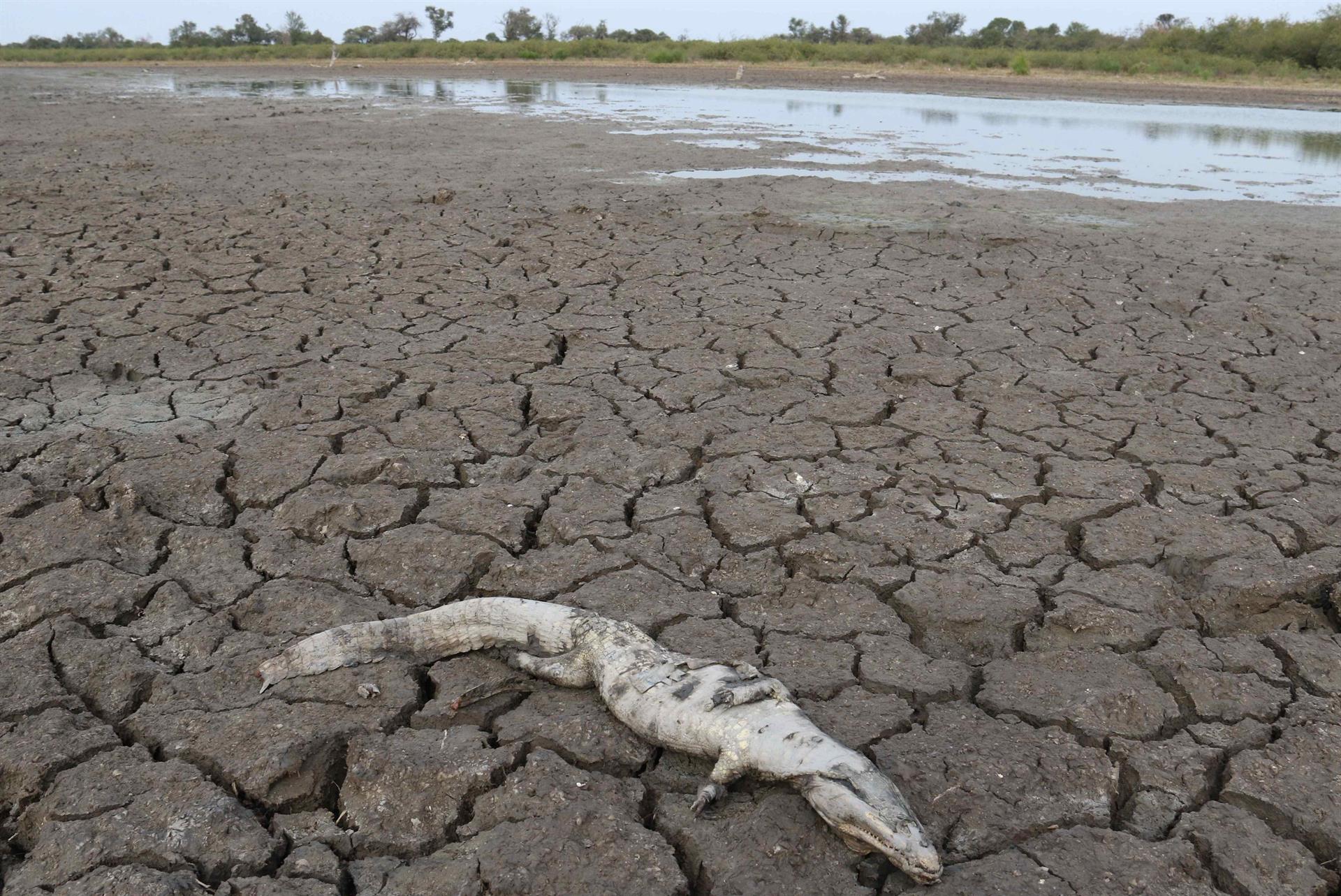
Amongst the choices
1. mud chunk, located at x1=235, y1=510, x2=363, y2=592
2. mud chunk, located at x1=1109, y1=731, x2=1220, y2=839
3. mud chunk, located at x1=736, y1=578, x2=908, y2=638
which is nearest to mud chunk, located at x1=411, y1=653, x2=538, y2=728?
mud chunk, located at x1=235, y1=510, x2=363, y2=592

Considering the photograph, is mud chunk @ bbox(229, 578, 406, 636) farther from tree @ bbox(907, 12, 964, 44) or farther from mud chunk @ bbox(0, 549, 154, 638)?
tree @ bbox(907, 12, 964, 44)

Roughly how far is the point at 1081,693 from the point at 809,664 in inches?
28.5

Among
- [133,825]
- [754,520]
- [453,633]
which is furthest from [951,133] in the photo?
[133,825]

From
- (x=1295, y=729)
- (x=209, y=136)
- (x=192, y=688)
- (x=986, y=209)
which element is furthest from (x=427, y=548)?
(x=209, y=136)

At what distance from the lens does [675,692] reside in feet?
7.65

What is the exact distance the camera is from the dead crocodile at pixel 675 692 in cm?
196

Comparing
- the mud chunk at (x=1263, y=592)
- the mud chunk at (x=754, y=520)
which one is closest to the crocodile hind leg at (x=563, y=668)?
the mud chunk at (x=754, y=520)

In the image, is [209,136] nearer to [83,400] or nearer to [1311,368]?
[83,400]

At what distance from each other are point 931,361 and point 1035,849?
131 inches

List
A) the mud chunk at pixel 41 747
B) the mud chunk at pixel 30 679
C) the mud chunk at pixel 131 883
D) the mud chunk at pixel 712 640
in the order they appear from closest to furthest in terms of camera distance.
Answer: the mud chunk at pixel 131 883
the mud chunk at pixel 41 747
the mud chunk at pixel 30 679
the mud chunk at pixel 712 640

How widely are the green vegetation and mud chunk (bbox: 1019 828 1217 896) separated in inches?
1378

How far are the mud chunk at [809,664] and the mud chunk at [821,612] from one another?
0.05m

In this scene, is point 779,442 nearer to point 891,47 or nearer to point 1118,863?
point 1118,863

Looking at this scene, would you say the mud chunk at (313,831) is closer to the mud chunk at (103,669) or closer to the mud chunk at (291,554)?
the mud chunk at (103,669)
